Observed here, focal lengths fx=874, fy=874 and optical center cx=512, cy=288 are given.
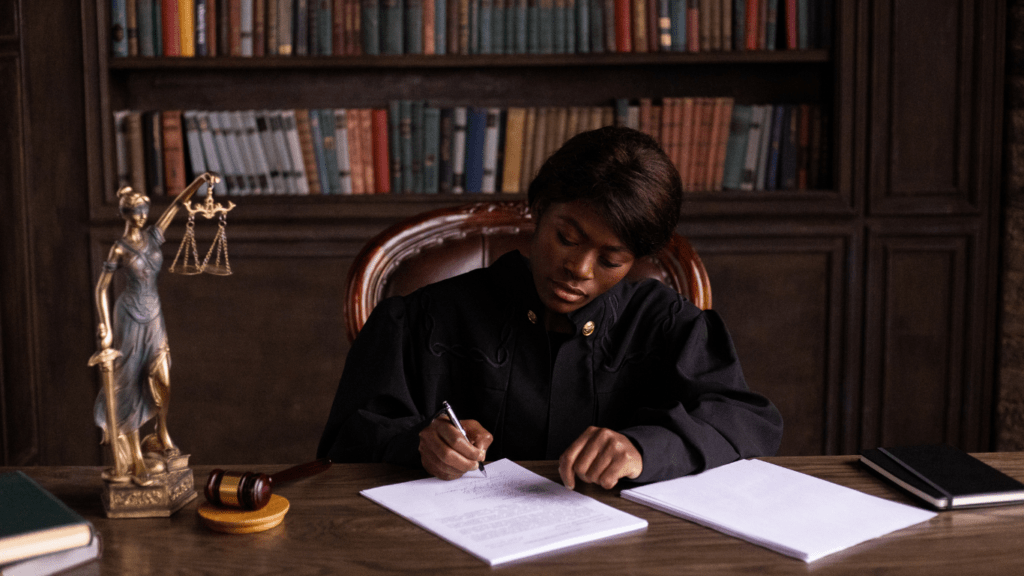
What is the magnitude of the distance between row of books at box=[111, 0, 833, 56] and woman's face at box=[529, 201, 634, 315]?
1.48 m

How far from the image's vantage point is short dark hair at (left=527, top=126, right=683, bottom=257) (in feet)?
3.99

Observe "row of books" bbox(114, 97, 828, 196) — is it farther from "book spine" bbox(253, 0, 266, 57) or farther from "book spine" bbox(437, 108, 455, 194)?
"book spine" bbox(253, 0, 266, 57)

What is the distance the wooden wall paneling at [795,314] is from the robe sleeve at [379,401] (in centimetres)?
148

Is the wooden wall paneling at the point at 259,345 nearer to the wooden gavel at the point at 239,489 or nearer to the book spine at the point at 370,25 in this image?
the book spine at the point at 370,25

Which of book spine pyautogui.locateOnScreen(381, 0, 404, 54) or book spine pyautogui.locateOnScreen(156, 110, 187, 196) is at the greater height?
book spine pyautogui.locateOnScreen(381, 0, 404, 54)

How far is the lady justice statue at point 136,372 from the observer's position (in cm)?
87

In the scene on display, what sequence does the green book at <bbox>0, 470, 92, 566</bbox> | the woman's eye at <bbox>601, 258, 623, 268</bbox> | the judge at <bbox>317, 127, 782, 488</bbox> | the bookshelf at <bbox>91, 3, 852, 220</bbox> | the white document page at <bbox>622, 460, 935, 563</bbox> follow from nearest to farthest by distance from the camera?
the green book at <bbox>0, 470, 92, 566</bbox> < the white document page at <bbox>622, 460, 935, 563</bbox> < the judge at <bbox>317, 127, 782, 488</bbox> < the woman's eye at <bbox>601, 258, 623, 268</bbox> < the bookshelf at <bbox>91, 3, 852, 220</bbox>

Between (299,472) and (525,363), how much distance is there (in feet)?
1.48

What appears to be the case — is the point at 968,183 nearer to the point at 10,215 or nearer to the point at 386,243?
the point at 386,243

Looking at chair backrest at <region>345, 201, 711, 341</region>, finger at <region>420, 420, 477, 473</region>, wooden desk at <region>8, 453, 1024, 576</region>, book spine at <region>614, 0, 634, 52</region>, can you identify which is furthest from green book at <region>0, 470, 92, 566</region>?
book spine at <region>614, 0, 634, 52</region>

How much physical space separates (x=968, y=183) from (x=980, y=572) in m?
2.14

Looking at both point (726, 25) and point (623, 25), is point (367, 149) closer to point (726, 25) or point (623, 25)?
point (623, 25)

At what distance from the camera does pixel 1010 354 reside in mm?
2699

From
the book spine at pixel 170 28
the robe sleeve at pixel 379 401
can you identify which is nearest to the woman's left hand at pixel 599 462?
the robe sleeve at pixel 379 401
